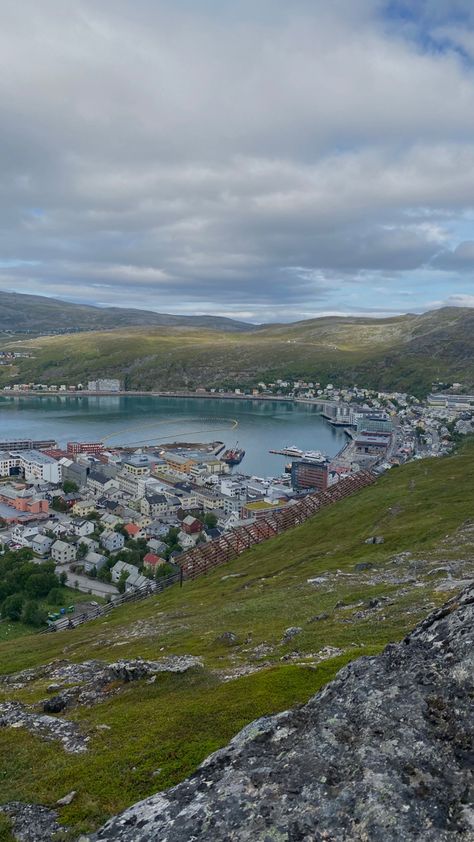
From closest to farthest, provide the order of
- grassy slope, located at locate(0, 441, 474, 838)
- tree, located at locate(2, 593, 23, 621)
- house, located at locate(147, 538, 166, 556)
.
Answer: grassy slope, located at locate(0, 441, 474, 838)
tree, located at locate(2, 593, 23, 621)
house, located at locate(147, 538, 166, 556)

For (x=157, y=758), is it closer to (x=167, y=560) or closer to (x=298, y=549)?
(x=298, y=549)

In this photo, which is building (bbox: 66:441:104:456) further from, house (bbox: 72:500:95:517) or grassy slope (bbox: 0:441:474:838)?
grassy slope (bbox: 0:441:474:838)

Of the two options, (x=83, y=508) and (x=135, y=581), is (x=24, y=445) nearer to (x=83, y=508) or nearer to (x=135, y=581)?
(x=83, y=508)

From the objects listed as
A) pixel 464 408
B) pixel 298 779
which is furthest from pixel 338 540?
pixel 464 408

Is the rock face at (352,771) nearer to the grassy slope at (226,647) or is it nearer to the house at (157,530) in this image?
the grassy slope at (226,647)

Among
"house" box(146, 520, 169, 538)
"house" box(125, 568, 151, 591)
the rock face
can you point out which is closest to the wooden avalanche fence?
"house" box(125, 568, 151, 591)

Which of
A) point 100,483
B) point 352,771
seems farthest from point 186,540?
point 352,771
